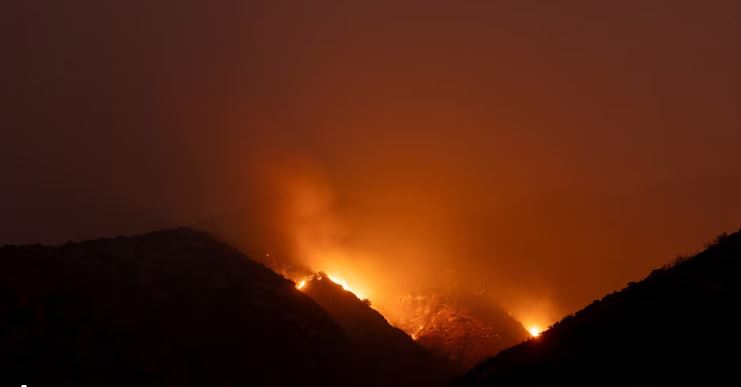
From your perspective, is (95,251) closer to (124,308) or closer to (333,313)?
(124,308)

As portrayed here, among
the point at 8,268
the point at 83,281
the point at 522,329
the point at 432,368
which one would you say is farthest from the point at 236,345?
the point at 522,329

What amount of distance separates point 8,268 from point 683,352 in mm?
43529

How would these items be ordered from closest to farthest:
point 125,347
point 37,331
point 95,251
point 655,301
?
point 655,301
point 37,331
point 125,347
point 95,251

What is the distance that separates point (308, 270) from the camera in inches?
3179

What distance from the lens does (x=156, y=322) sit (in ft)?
144

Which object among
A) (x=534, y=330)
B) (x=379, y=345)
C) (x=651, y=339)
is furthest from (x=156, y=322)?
(x=534, y=330)

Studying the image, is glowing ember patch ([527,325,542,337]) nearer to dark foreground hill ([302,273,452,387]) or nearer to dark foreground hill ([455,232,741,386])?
dark foreground hill ([302,273,452,387])

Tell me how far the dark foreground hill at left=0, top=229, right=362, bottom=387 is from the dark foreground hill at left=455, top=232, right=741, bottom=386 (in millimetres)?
22253

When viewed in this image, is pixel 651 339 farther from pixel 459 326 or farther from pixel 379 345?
pixel 459 326

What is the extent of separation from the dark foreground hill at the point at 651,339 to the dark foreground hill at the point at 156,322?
22.3 m

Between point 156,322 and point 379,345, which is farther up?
point 379,345

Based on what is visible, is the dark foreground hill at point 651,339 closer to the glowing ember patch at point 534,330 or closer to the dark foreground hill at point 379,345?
the dark foreground hill at point 379,345

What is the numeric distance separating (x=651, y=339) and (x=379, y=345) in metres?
43.1

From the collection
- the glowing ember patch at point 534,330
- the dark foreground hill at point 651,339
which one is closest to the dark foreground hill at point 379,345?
the dark foreground hill at point 651,339
